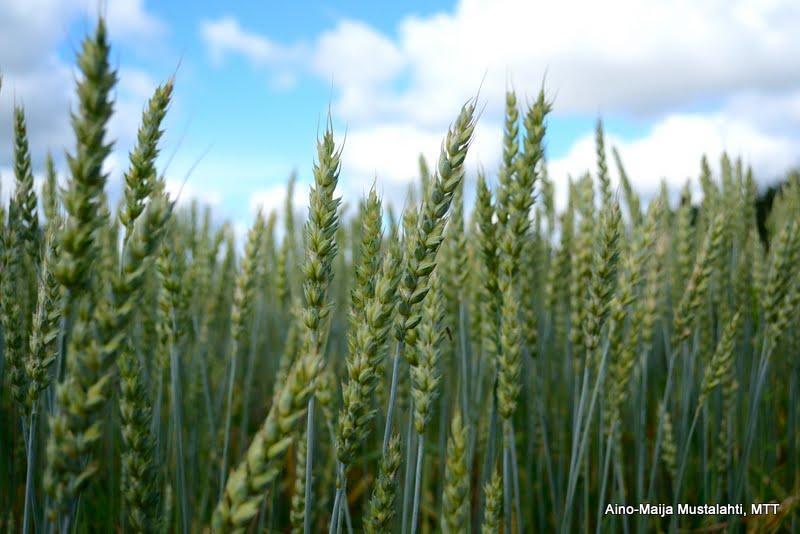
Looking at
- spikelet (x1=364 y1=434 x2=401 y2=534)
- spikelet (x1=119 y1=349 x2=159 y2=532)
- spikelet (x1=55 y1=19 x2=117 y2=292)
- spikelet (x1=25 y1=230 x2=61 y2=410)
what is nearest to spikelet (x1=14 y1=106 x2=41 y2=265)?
spikelet (x1=25 y1=230 x2=61 y2=410)

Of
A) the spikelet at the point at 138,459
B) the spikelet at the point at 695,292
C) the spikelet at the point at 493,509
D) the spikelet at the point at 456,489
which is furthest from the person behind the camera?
the spikelet at the point at 695,292

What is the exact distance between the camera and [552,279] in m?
2.79

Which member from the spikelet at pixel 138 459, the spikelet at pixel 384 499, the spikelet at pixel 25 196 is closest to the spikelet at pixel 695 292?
the spikelet at pixel 384 499

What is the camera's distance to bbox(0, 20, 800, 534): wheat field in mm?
932

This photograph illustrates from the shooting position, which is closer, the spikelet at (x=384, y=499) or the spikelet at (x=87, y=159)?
the spikelet at (x=87, y=159)

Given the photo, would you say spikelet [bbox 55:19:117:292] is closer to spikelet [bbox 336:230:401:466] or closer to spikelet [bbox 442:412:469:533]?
spikelet [bbox 336:230:401:466]

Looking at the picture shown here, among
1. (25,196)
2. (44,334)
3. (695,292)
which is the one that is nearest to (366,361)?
(44,334)

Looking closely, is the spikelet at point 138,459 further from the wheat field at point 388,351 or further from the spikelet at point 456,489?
the spikelet at point 456,489

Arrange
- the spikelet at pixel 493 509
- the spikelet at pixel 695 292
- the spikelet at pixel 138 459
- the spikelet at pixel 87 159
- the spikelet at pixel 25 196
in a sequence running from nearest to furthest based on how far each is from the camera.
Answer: the spikelet at pixel 87 159
the spikelet at pixel 138 459
the spikelet at pixel 493 509
the spikelet at pixel 25 196
the spikelet at pixel 695 292

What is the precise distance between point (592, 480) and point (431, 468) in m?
0.81

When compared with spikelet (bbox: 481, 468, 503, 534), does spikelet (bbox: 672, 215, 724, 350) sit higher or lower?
higher

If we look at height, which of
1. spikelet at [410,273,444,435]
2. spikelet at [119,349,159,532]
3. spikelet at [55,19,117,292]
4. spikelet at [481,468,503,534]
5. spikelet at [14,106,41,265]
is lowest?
spikelet at [481,468,503,534]

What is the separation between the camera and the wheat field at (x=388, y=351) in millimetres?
932

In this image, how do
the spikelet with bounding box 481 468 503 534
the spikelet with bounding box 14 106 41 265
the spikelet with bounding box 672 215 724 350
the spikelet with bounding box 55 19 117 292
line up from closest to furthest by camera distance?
the spikelet with bounding box 55 19 117 292 → the spikelet with bounding box 481 468 503 534 → the spikelet with bounding box 14 106 41 265 → the spikelet with bounding box 672 215 724 350
